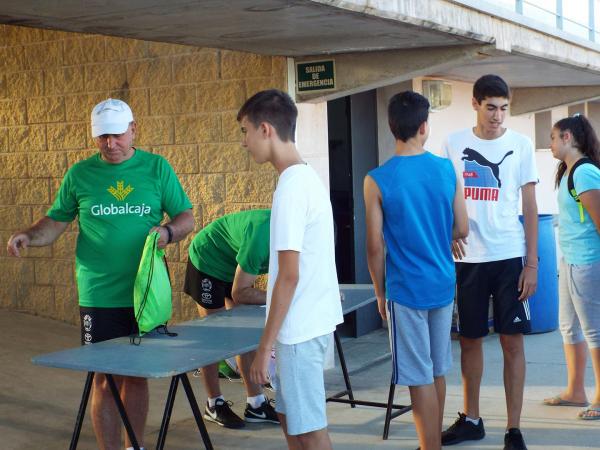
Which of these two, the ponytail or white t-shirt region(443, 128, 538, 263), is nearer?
white t-shirt region(443, 128, 538, 263)

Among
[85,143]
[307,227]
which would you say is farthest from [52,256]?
[307,227]

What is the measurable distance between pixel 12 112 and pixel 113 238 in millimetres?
4414

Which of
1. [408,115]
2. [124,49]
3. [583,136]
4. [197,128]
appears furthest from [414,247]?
[124,49]

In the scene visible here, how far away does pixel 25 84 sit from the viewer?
27.7ft

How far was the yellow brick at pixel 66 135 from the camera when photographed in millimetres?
8055

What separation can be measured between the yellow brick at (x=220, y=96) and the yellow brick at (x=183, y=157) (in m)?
0.34

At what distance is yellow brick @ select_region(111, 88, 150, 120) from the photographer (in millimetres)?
7672

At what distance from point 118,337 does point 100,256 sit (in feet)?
1.37

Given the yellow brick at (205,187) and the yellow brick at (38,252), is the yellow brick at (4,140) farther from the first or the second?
the yellow brick at (205,187)

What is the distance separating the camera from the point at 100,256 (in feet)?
15.1

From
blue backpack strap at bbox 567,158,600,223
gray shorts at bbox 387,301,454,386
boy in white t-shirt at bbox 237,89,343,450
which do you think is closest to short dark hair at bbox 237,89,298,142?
boy in white t-shirt at bbox 237,89,343,450

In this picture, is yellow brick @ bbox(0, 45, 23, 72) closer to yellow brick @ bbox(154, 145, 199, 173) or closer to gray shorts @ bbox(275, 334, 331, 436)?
yellow brick @ bbox(154, 145, 199, 173)

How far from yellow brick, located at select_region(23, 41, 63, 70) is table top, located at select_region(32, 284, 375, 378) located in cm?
396

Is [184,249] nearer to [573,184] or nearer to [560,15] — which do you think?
[573,184]
